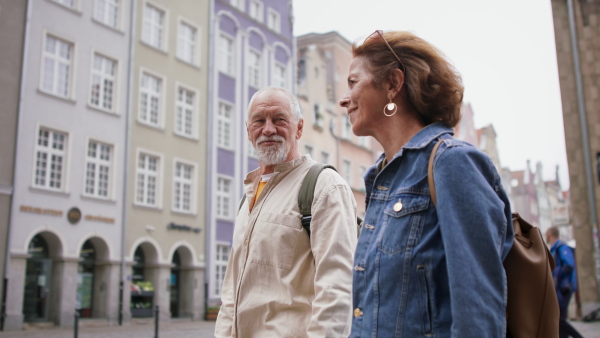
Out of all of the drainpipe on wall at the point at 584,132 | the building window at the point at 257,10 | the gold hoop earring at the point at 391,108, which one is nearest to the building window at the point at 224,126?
the building window at the point at 257,10

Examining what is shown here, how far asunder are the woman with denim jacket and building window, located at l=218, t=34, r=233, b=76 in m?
27.9

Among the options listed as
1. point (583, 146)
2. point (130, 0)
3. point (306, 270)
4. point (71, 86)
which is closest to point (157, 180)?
point (71, 86)

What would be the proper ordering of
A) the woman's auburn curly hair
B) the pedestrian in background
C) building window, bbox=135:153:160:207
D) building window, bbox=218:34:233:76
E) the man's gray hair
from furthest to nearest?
1. building window, bbox=218:34:233:76
2. building window, bbox=135:153:160:207
3. the pedestrian in background
4. the man's gray hair
5. the woman's auburn curly hair

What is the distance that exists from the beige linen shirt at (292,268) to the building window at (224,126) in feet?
84.6

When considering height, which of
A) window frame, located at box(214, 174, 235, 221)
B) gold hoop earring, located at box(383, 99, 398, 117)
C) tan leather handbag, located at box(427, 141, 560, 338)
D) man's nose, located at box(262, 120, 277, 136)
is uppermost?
window frame, located at box(214, 174, 235, 221)

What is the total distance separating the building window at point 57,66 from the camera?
21391 mm

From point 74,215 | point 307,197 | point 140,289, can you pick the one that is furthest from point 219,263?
point 307,197

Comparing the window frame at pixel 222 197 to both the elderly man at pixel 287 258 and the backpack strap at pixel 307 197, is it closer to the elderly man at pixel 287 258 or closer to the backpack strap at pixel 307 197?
the elderly man at pixel 287 258

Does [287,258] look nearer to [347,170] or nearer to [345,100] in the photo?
[345,100]

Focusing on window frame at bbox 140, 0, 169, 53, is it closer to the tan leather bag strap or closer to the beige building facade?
the beige building facade

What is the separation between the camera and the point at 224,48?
30.5 meters

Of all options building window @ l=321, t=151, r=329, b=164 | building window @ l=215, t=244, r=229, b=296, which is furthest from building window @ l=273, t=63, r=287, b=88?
building window @ l=215, t=244, r=229, b=296

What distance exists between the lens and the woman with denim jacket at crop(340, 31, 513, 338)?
1776 mm

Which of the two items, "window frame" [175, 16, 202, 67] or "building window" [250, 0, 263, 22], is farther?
"building window" [250, 0, 263, 22]
